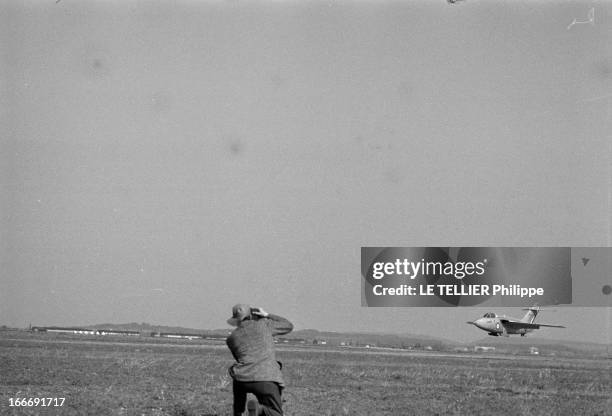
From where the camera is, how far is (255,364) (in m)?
8.95

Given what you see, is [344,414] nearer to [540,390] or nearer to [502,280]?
[502,280]

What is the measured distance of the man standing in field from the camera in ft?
29.3

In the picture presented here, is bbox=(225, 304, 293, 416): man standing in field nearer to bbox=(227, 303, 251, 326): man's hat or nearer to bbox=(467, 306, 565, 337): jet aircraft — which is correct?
bbox=(227, 303, 251, 326): man's hat

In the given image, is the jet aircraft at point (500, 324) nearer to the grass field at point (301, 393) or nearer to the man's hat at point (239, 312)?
the grass field at point (301, 393)

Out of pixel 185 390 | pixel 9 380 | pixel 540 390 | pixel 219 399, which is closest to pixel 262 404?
pixel 219 399

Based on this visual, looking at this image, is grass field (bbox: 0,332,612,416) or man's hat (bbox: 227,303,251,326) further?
grass field (bbox: 0,332,612,416)

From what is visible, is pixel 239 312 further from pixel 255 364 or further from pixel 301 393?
pixel 301 393

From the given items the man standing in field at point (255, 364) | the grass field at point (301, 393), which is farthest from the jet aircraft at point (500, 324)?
the man standing in field at point (255, 364)

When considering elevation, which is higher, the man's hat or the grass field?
the man's hat

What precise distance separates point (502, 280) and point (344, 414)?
4.78 metres

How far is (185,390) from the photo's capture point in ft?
54.3

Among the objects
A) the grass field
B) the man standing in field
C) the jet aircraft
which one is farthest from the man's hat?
the jet aircraft

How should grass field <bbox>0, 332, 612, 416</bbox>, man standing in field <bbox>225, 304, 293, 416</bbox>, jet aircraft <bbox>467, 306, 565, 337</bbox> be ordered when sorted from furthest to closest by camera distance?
jet aircraft <bbox>467, 306, 565, 337</bbox>
grass field <bbox>0, 332, 612, 416</bbox>
man standing in field <bbox>225, 304, 293, 416</bbox>

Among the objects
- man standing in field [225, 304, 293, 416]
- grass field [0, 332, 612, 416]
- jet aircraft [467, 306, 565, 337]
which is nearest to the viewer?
man standing in field [225, 304, 293, 416]
